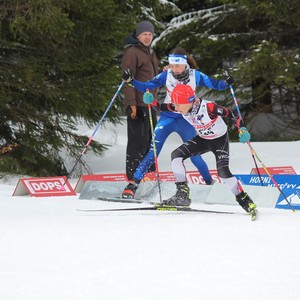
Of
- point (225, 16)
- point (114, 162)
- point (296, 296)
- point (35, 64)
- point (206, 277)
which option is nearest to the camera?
point (296, 296)

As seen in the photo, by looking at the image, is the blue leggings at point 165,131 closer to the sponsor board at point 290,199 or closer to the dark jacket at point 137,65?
the dark jacket at point 137,65

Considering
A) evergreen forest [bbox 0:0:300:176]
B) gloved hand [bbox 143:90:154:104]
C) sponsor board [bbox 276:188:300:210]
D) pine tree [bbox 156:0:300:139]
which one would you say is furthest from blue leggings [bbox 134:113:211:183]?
pine tree [bbox 156:0:300:139]

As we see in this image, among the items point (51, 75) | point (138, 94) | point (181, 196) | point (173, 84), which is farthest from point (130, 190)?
point (51, 75)

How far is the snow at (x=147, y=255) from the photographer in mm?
4477

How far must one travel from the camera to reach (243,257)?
524 centimetres

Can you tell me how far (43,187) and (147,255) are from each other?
13.8 feet

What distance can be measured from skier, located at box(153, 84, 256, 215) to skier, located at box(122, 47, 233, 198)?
697mm

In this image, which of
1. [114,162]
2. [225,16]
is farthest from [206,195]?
[225,16]

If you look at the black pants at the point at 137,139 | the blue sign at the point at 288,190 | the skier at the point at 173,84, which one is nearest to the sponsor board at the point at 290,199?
the blue sign at the point at 288,190

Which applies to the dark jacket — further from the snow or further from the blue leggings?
the snow

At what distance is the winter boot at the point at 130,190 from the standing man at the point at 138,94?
62cm

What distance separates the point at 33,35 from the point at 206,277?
7728 millimetres

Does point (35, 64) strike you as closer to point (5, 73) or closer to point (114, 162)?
point (5, 73)

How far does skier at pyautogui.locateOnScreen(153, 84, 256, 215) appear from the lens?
717cm
